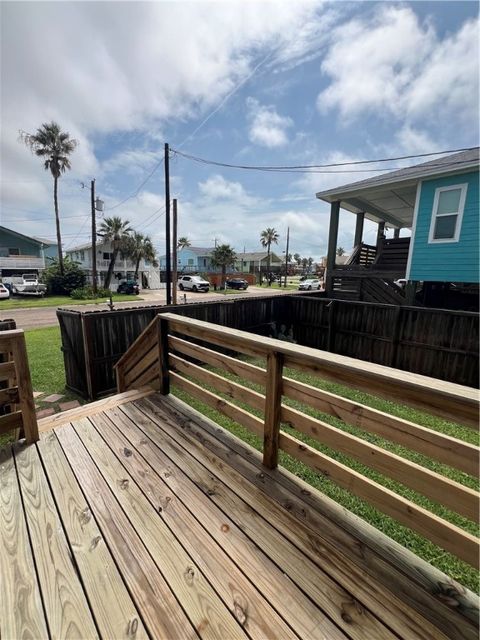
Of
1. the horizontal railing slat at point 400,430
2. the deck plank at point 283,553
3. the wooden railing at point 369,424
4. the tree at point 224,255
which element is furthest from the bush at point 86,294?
the horizontal railing slat at point 400,430

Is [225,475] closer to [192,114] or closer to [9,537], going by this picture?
[9,537]

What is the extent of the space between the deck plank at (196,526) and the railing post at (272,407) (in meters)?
0.54

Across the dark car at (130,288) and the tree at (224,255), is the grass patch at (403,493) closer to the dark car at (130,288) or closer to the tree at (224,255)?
the dark car at (130,288)

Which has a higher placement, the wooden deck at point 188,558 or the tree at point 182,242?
the tree at point 182,242

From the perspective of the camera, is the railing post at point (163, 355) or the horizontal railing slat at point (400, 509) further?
the railing post at point (163, 355)

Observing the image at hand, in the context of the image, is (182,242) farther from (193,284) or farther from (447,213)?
(447,213)

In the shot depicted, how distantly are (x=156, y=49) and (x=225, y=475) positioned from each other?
7.38 m

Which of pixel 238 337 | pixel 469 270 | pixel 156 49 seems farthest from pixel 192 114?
pixel 238 337

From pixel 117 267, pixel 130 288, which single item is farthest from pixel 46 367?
pixel 117 267

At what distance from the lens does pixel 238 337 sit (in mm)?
2062

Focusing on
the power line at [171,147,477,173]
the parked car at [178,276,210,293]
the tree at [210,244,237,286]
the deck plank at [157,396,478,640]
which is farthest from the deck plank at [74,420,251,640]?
the tree at [210,244,237,286]

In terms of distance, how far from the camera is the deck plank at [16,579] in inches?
42.5

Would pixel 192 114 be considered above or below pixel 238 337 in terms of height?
above

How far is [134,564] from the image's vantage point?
1.33 meters
